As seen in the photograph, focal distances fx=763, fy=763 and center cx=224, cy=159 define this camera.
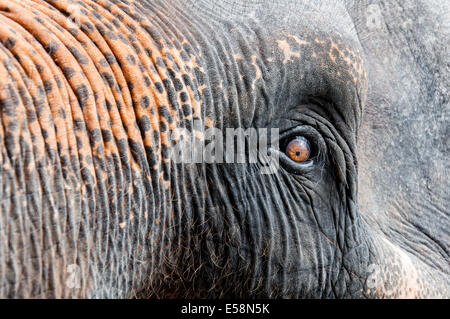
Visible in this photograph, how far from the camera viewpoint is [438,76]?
11.3ft

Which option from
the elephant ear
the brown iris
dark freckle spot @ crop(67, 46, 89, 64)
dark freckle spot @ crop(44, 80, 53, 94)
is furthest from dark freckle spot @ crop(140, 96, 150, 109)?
the elephant ear

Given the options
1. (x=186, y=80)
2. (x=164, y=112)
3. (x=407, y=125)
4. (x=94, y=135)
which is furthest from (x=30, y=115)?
(x=407, y=125)

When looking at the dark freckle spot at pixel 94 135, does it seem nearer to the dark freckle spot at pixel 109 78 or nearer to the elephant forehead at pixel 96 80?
the elephant forehead at pixel 96 80

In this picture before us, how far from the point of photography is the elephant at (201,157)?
83.3 inches

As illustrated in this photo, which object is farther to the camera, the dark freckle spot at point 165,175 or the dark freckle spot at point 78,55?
the dark freckle spot at point 165,175

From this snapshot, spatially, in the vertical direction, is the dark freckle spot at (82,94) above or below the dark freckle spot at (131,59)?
below

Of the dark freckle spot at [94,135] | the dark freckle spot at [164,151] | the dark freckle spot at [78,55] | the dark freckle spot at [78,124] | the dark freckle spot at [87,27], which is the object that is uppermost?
the dark freckle spot at [87,27]

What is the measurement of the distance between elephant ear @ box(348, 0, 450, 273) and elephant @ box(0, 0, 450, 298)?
11 millimetres

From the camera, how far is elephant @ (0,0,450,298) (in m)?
2.12

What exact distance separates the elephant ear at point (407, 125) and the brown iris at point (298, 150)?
0.45 m

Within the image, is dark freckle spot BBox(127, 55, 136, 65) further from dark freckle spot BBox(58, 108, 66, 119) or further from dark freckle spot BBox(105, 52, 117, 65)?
dark freckle spot BBox(58, 108, 66, 119)

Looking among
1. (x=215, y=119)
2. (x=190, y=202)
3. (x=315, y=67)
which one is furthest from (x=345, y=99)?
(x=190, y=202)

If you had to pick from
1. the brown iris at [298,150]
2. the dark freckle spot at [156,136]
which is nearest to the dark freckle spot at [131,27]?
the dark freckle spot at [156,136]

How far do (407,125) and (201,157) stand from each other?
1204 mm
